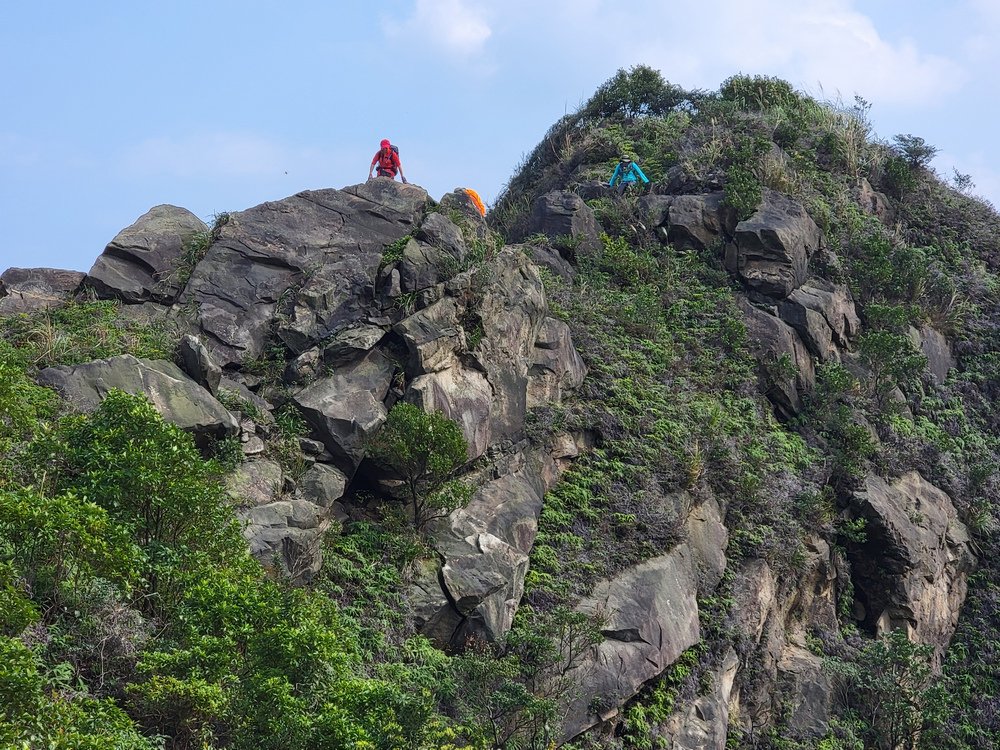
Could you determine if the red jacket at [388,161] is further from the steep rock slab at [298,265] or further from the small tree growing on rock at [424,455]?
the small tree growing on rock at [424,455]

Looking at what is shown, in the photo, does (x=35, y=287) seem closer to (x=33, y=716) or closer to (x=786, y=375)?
(x=33, y=716)

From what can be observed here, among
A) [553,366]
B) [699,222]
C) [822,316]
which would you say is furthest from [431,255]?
[822,316]

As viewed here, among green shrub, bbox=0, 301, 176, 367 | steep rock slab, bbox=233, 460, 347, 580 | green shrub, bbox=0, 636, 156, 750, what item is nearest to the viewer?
green shrub, bbox=0, 636, 156, 750

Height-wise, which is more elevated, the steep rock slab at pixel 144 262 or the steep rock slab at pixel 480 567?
the steep rock slab at pixel 144 262

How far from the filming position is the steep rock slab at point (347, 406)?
16422 millimetres

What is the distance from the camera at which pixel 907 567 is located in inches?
773

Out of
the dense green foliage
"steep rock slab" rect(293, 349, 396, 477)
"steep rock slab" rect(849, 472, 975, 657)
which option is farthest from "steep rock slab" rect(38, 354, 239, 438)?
"steep rock slab" rect(849, 472, 975, 657)

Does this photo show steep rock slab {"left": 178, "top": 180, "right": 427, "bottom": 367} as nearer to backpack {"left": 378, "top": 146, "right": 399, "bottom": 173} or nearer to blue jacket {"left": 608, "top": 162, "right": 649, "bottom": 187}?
backpack {"left": 378, "top": 146, "right": 399, "bottom": 173}

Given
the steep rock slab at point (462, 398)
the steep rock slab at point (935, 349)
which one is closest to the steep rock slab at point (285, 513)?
the steep rock slab at point (462, 398)

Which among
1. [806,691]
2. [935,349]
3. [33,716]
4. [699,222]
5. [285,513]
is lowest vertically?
[33,716]

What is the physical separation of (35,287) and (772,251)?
16.2 metres

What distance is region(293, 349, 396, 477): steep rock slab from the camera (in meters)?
16.4

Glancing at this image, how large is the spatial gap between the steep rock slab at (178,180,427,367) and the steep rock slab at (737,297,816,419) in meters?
8.10

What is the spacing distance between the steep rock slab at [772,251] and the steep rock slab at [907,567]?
564 centimetres
